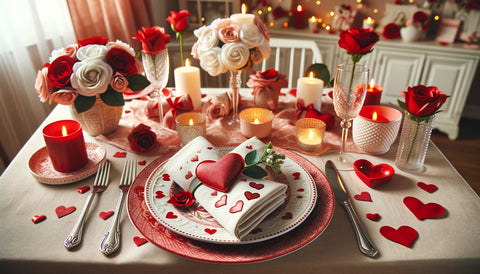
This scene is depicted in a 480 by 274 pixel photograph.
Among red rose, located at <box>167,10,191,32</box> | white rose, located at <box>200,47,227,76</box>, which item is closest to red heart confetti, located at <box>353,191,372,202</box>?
white rose, located at <box>200,47,227,76</box>

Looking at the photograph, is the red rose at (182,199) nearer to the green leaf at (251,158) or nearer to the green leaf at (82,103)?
the green leaf at (251,158)

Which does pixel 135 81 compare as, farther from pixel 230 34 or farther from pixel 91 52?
pixel 230 34

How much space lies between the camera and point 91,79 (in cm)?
93

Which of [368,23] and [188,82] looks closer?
[188,82]

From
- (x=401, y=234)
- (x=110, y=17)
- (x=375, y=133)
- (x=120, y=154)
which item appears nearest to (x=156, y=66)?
(x=120, y=154)

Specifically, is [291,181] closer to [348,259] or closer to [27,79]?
[348,259]

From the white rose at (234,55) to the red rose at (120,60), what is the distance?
28 centimetres

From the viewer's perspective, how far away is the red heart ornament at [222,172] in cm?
69

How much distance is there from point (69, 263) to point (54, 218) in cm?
14

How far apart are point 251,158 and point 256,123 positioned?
32 centimetres

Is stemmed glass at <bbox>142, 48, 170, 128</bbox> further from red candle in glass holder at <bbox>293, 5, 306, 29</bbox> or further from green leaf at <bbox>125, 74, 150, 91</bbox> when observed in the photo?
red candle in glass holder at <bbox>293, 5, 306, 29</bbox>

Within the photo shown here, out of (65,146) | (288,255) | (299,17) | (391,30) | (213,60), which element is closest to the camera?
(288,255)

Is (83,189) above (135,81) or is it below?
below

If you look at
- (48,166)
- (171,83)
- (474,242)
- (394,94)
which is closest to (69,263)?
(48,166)
